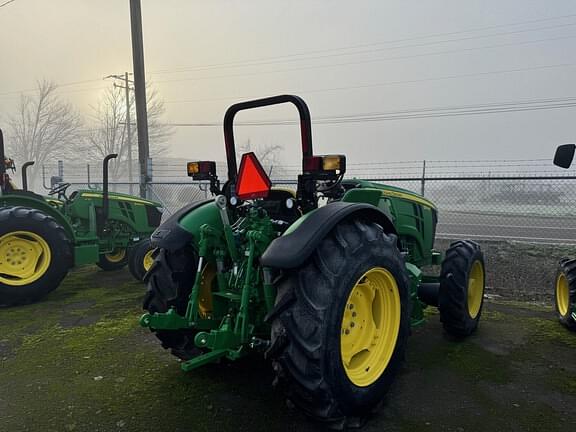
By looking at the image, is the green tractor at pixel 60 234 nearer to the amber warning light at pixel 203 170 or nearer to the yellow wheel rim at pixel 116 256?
the yellow wheel rim at pixel 116 256

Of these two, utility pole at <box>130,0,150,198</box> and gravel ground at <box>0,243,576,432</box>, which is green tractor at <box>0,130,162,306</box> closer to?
gravel ground at <box>0,243,576,432</box>

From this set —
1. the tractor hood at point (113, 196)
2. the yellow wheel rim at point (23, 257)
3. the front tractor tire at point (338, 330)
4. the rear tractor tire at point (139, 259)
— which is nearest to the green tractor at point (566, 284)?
the front tractor tire at point (338, 330)

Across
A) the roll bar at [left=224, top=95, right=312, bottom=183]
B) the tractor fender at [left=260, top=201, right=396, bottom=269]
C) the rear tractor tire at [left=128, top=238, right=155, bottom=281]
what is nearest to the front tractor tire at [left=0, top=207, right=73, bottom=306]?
the rear tractor tire at [left=128, top=238, right=155, bottom=281]

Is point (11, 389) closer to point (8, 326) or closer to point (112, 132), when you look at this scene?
point (8, 326)

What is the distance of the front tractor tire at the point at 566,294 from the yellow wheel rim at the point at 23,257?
216 inches

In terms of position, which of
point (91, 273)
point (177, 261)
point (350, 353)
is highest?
point (177, 261)

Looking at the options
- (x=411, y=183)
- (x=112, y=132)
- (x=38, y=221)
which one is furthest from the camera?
(x=112, y=132)

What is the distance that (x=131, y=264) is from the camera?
6.31 meters

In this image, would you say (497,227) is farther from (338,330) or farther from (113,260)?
(338,330)

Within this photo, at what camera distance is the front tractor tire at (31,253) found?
5.17 metres

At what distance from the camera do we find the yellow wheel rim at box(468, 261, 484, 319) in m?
4.20

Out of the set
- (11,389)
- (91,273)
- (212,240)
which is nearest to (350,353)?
(212,240)

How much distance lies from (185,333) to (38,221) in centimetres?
320

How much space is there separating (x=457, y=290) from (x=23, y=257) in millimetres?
4816
